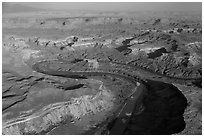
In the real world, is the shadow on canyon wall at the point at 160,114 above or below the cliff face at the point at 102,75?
below

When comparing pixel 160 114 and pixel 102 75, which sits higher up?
pixel 102 75

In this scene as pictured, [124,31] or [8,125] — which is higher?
[124,31]

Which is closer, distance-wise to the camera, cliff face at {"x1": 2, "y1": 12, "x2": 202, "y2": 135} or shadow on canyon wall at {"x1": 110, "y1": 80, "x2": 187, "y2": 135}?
shadow on canyon wall at {"x1": 110, "y1": 80, "x2": 187, "y2": 135}

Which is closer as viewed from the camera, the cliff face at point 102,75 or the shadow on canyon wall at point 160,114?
the shadow on canyon wall at point 160,114

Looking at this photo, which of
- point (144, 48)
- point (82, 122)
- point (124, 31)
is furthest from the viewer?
point (124, 31)

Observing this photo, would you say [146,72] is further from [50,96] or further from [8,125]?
[8,125]

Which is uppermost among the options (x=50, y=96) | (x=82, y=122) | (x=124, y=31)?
(x=124, y=31)

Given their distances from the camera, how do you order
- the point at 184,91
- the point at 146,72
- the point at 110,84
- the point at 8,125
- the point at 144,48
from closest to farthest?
the point at 8,125 < the point at 184,91 < the point at 110,84 < the point at 146,72 < the point at 144,48

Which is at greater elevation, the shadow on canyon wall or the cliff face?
the cliff face

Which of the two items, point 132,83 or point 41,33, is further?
point 41,33

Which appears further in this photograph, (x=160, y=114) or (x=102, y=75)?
(x=102, y=75)

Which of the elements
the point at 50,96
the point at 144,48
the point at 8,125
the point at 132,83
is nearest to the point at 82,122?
the point at 50,96
